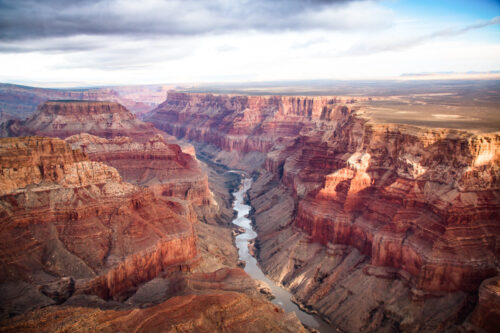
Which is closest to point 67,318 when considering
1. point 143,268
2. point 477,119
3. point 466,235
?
point 143,268

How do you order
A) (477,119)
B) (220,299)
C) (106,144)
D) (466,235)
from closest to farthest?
1. (220,299)
2. (466,235)
3. (477,119)
4. (106,144)

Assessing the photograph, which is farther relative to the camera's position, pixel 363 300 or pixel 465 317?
pixel 363 300

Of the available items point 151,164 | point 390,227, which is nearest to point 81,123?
point 151,164

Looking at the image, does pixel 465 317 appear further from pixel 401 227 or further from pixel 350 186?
pixel 350 186

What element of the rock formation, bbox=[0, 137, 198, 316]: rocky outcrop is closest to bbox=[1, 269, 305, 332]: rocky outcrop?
the rock formation

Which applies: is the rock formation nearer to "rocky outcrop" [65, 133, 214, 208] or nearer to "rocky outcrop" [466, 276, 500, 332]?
"rocky outcrop" [466, 276, 500, 332]

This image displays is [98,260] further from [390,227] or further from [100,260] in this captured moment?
[390,227]
